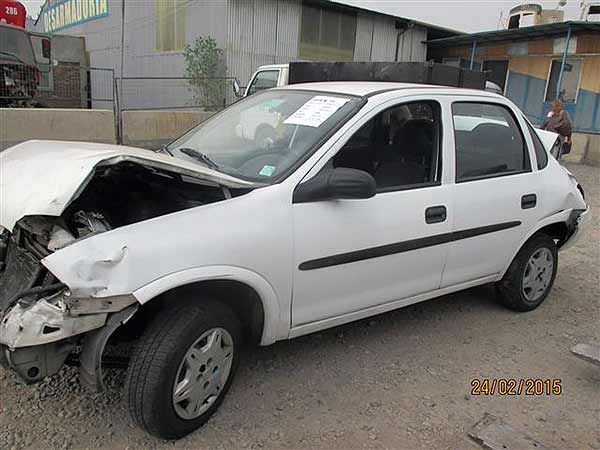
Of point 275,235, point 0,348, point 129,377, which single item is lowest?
point 129,377

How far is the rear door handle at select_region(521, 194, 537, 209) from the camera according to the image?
12.8ft

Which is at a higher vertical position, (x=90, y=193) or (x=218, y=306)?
(x=90, y=193)

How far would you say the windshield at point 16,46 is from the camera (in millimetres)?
10922

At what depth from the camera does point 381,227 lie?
3.03m

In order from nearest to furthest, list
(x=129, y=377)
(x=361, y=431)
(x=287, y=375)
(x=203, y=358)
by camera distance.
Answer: (x=129, y=377), (x=203, y=358), (x=361, y=431), (x=287, y=375)

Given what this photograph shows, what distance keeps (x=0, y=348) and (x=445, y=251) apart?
8.39ft

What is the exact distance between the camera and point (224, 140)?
11.1 ft

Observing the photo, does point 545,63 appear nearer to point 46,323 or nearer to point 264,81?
point 264,81

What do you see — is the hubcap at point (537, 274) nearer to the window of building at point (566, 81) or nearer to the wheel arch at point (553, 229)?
the wheel arch at point (553, 229)

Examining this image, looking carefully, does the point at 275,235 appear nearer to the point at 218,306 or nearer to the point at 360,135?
the point at 218,306

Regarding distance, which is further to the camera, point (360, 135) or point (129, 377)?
point (360, 135)

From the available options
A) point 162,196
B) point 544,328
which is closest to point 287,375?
point 162,196

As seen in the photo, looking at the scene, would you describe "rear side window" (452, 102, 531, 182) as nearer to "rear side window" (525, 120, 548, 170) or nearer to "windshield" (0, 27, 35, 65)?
"rear side window" (525, 120, 548, 170)

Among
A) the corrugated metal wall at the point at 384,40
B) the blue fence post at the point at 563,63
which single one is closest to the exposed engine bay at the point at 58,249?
the blue fence post at the point at 563,63
